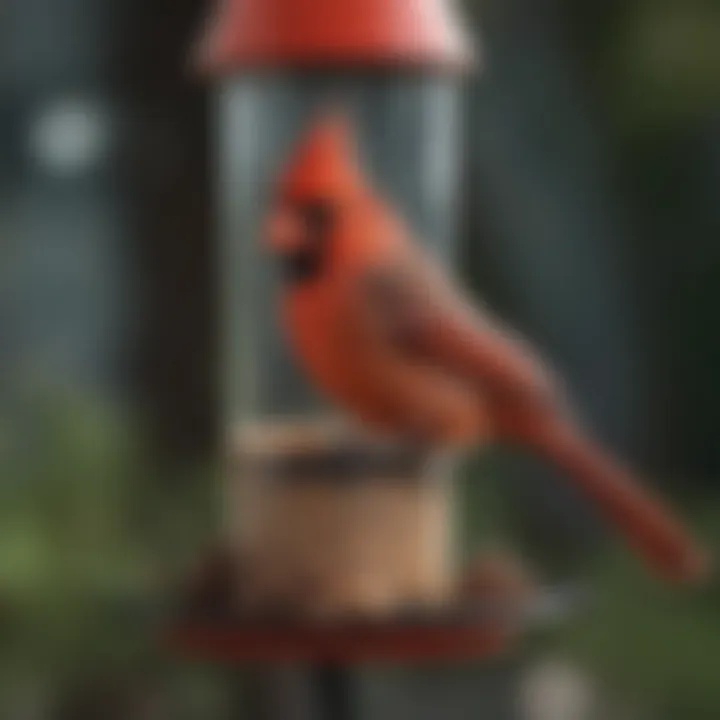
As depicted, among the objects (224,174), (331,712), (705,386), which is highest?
(224,174)

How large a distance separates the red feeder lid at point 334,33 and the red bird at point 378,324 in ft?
0.15

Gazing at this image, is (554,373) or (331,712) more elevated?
(554,373)

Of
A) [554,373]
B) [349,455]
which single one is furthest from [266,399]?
[554,373]

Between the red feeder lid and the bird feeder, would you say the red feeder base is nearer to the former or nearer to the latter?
the bird feeder

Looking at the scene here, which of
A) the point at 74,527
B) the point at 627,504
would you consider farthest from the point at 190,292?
the point at 627,504

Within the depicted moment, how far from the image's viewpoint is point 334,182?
2.37ft

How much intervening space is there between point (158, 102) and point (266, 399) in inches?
7.8

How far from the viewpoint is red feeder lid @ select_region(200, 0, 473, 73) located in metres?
0.69

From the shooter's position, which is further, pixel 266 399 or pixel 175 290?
pixel 175 290

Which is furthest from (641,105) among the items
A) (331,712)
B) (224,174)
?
(331,712)

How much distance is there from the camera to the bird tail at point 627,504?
80 cm

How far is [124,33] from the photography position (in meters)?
0.91

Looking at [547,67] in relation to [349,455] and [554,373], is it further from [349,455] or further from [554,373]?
[349,455]

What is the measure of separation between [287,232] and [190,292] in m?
0.22
